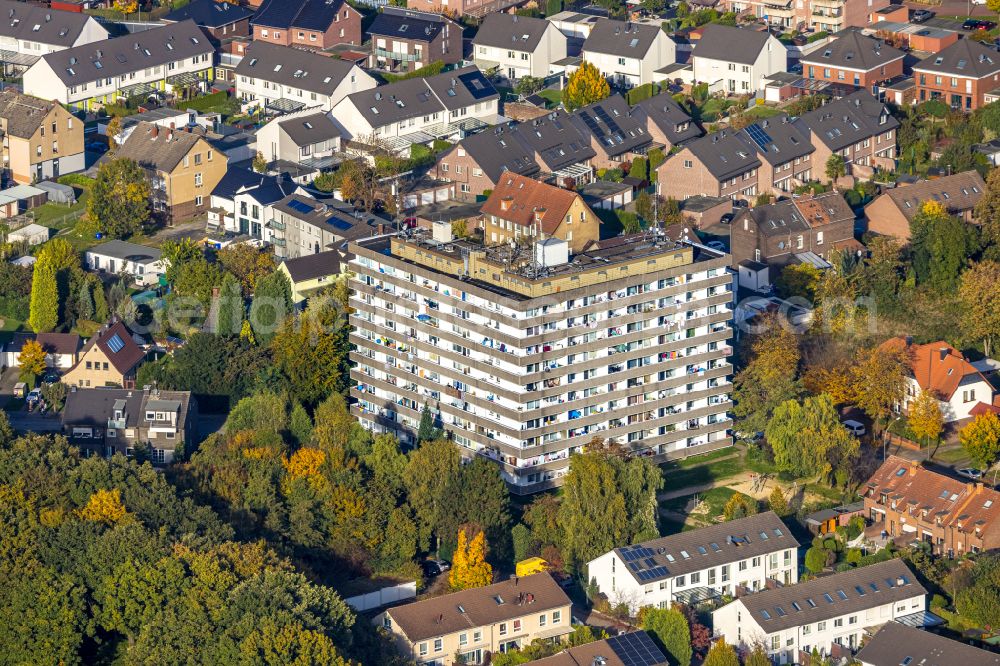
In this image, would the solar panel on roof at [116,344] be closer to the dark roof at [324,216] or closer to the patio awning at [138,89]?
the dark roof at [324,216]

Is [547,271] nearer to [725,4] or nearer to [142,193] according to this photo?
[142,193]

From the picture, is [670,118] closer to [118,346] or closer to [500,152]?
[500,152]

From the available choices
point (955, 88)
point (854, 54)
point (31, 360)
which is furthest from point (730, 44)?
point (31, 360)

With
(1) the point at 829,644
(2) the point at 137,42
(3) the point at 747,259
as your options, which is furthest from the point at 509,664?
(2) the point at 137,42

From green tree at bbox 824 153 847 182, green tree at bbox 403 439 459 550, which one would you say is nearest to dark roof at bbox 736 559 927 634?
green tree at bbox 403 439 459 550

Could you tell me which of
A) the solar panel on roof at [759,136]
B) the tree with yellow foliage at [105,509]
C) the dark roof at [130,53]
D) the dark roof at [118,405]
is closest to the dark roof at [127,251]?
the dark roof at [118,405]

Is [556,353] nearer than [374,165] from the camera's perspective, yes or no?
Yes

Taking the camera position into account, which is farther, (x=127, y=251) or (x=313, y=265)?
(x=127, y=251)
